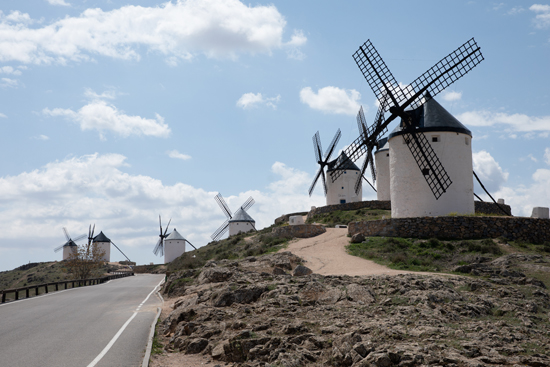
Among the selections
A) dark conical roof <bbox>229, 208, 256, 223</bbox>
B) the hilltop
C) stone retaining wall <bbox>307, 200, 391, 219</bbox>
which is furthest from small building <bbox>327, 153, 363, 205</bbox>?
the hilltop

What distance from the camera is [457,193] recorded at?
30328 mm

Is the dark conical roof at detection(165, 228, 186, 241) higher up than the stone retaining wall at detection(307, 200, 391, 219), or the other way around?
the stone retaining wall at detection(307, 200, 391, 219)

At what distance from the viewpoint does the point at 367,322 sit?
11.2 m

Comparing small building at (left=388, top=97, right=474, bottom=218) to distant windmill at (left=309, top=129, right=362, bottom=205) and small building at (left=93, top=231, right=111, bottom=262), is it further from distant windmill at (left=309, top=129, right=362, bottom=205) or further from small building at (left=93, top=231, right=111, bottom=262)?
small building at (left=93, top=231, right=111, bottom=262)

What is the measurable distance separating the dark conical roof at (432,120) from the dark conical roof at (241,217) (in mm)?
45583

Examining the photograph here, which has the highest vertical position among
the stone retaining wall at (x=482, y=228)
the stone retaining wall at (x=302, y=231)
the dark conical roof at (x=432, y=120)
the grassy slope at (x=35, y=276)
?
the dark conical roof at (x=432, y=120)

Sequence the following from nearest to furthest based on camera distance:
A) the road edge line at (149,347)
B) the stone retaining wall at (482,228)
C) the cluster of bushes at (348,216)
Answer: the road edge line at (149,347) → the stone retaining wall at (482,228) → the cluster of bushes at (348,216)

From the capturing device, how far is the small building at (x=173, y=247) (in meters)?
83.1

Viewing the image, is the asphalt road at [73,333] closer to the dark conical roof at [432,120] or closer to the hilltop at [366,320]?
the hilltop at [366,320]

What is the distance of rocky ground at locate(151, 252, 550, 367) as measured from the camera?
8969 millimetres

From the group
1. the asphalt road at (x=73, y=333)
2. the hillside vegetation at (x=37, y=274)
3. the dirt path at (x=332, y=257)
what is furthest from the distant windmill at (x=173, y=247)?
the asphalt road at (x=73, y=333)

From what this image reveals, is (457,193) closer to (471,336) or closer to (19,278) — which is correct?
(471,336)

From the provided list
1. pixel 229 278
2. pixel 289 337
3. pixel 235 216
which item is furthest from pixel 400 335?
pixel 235 216

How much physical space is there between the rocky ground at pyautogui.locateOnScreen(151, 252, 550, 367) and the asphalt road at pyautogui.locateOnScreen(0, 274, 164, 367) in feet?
3.07
